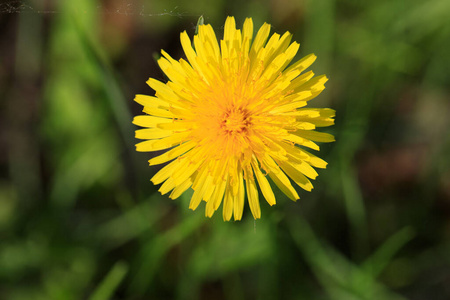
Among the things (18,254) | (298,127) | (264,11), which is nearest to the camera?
(298,127)

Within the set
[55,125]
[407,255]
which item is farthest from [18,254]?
[407,255]

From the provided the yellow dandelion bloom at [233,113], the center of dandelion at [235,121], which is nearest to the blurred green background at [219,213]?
the yellow dandelion bloom at [233,113]

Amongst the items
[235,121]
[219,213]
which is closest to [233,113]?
[235,121]

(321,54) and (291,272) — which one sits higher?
(321,54)

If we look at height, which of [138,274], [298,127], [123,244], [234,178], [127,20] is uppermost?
[127,20]

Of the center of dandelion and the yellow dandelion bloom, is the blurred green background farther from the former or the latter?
the center of dandelion

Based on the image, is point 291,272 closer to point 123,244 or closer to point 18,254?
point 123,244

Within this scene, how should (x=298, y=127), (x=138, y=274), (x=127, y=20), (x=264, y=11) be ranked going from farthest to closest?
(x=127, y=20) < (x=264, y=11) < (x=138, y=274) < (x=298, y=127)

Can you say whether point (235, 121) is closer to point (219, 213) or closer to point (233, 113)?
point (233, 113)

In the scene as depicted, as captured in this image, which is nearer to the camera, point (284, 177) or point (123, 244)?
point (284, 177)
